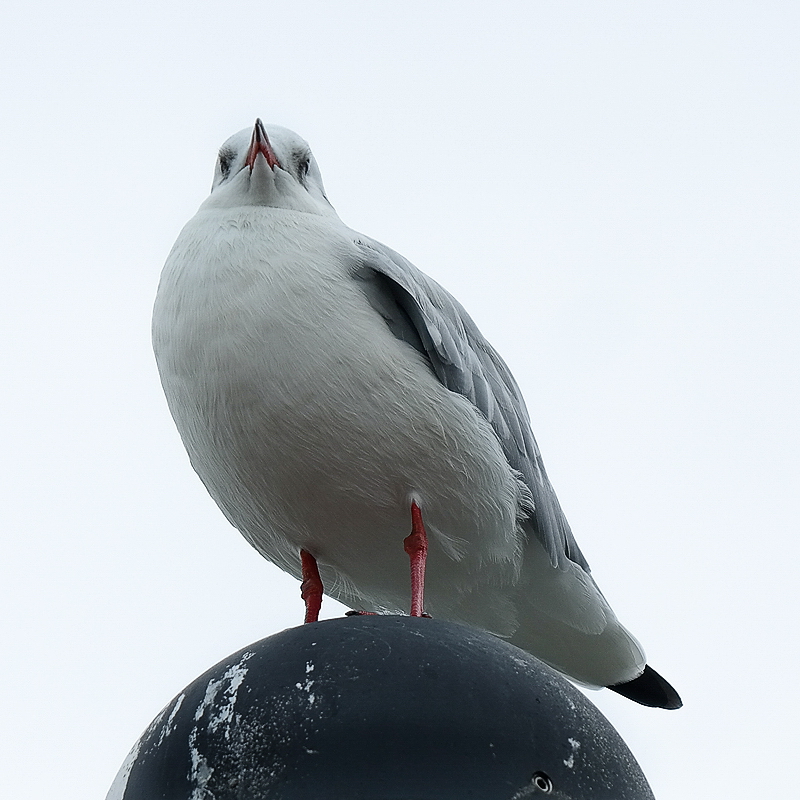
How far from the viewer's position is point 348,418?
412 centimetres

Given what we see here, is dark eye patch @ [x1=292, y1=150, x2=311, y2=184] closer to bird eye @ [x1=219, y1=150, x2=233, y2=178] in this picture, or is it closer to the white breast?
bird eye @ [x1=219, y1=150, x2=233, y2=178]

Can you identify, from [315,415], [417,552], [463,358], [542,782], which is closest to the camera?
[542,782]

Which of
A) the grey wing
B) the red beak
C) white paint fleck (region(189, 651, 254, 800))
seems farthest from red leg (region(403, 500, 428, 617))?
the red beak

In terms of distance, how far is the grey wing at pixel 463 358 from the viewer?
441 cm

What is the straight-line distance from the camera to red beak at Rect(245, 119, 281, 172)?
484cm

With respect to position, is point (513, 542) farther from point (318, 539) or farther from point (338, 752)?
point (338, 752)

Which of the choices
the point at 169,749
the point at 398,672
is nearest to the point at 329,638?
the point at 398,672

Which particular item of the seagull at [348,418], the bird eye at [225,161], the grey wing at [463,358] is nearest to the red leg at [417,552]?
the seagull at [348,418]

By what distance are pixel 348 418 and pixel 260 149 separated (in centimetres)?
136

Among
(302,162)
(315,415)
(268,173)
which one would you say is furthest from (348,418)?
(302,162)

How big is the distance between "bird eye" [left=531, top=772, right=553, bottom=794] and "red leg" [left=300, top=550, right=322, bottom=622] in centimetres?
178

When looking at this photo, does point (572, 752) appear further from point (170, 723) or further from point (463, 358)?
point (463, 358)

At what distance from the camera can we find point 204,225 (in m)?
4.71

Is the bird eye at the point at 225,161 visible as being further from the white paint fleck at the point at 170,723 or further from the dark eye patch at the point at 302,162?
the white paint fleck at the point at 170,723
